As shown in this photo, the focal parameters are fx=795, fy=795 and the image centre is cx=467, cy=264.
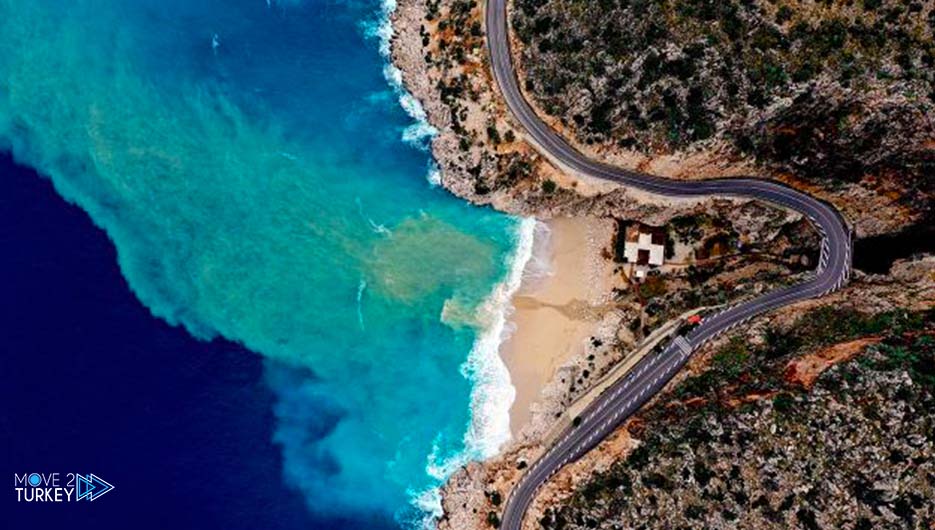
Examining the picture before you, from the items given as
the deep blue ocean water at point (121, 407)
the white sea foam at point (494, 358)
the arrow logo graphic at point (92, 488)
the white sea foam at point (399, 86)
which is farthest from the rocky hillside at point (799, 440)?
the arrow logo graphic at point (92, 488)

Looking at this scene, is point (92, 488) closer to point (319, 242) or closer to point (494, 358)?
point (319, 242)

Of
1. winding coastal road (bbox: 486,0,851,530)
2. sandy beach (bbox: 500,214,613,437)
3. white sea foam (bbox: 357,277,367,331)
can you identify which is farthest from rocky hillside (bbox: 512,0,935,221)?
white sea foam (bbox: 357,277,367,331)

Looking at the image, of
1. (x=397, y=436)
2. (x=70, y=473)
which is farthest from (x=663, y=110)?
(x=70, y=473)

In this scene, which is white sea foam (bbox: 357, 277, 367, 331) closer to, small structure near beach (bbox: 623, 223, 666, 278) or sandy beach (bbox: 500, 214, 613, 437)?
sandy beach (bbox: 500, 214, 613, 437)

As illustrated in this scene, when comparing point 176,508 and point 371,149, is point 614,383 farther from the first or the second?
point 176,508

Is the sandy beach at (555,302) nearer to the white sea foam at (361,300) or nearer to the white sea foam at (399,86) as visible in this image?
the white sea foam at (361,300)
